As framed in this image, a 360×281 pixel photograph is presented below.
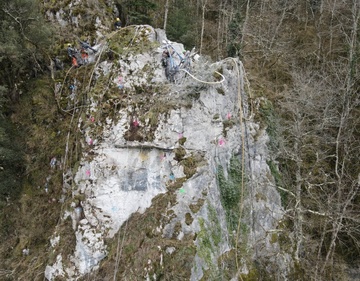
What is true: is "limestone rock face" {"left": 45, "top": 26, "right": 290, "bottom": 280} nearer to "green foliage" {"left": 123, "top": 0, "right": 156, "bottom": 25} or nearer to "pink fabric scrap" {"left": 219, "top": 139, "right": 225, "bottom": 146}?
"pink fabric scrap" {"left": 219, "top": 139, "right": 225, "bottom": 146}

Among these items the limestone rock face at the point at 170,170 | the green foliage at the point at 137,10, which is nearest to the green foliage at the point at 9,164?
the limestone rock face at the point at 170,170

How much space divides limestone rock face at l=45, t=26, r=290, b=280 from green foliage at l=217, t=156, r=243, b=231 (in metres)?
0.03

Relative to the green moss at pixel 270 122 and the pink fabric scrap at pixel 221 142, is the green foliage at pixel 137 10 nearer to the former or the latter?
the green moss at pixel 270 122

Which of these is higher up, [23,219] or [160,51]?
[160,51]

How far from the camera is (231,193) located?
894 centimetres

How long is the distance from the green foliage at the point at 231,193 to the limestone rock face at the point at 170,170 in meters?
0.03

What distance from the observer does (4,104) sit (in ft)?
38.3

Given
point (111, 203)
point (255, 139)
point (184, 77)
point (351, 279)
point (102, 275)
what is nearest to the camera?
point (102, 275)

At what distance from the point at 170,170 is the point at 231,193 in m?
2.33

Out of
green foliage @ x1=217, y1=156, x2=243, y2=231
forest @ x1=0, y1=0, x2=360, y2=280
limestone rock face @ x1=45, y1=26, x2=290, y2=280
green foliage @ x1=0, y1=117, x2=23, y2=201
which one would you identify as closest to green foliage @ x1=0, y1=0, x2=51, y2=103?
forest @ x1=0, y1=0, x2=360, y2=280

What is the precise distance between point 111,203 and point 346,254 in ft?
36.3

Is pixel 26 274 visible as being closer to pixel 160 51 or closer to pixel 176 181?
Result: pixel 176 181

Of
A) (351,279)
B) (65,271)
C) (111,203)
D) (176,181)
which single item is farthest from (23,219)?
(351,279)

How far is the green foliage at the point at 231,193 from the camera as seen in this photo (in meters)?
8.84
